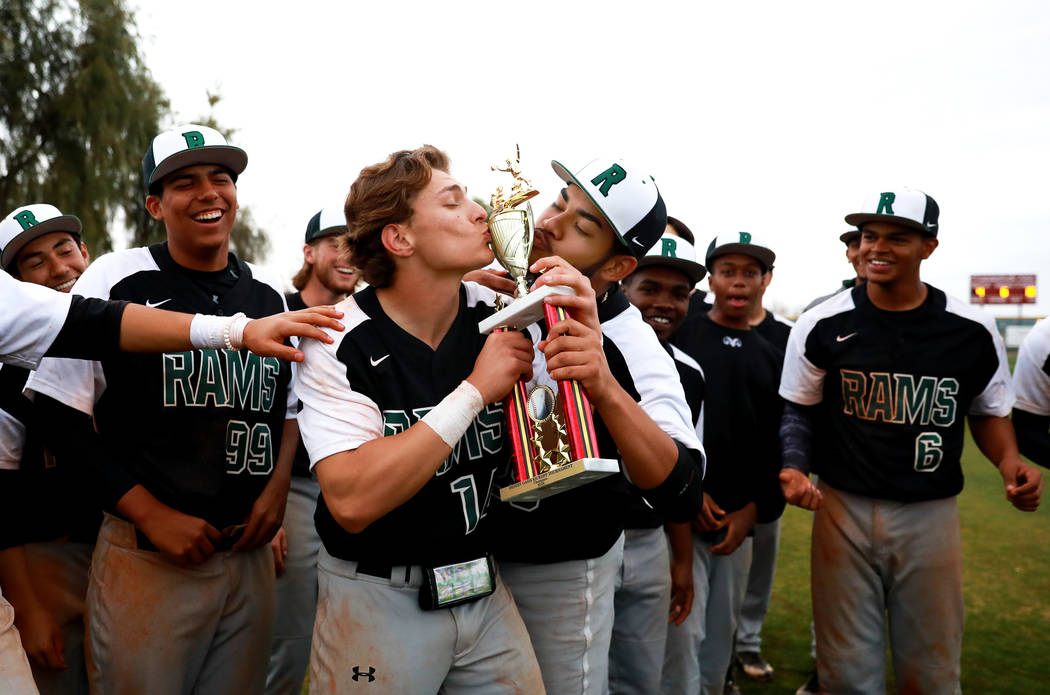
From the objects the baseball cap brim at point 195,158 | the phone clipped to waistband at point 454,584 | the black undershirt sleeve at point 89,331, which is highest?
the baseball cap brim at point 195,158

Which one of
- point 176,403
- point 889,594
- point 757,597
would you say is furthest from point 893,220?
point 176,403

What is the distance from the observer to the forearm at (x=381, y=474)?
1982mm

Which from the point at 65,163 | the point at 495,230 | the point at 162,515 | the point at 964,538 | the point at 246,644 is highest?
the point at 65,163

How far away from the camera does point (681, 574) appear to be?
12.1 feet

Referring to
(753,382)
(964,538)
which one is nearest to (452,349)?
(753,382)

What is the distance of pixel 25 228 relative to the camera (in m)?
3.49

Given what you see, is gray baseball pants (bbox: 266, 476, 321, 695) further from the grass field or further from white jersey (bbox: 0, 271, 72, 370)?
the grass field

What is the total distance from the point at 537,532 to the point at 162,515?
1.28 metres

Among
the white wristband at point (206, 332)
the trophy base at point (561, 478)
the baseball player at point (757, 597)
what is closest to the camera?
the trophy base at point (561, 478)

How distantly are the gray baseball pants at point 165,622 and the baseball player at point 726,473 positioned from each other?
1.99 metres

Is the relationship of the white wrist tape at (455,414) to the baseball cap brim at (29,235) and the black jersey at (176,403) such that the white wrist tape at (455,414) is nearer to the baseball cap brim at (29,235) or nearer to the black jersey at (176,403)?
the black jersey at (176,403)

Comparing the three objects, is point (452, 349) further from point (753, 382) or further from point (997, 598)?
point (997, 598)

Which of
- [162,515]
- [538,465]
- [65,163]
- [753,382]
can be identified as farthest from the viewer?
[65,163]

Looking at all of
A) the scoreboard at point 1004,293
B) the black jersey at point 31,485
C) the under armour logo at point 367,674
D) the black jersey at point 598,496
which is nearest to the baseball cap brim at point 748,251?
the black jersey at point 598,496
